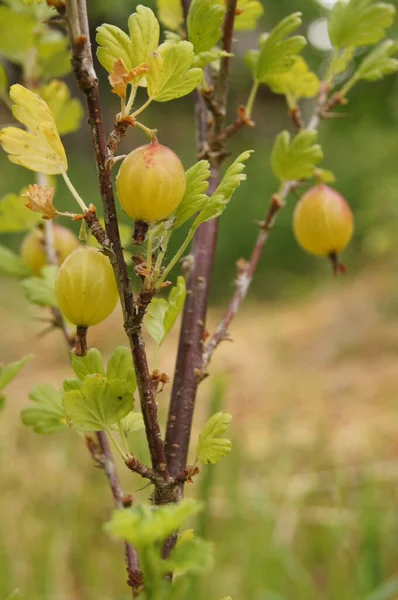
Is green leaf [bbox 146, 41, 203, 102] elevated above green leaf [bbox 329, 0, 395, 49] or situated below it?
above

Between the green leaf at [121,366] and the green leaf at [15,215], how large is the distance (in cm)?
27

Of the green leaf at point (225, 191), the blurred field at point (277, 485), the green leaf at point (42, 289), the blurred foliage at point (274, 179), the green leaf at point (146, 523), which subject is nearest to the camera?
the green leaf at point (146, 523)

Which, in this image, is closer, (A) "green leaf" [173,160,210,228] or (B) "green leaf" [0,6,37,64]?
(A) "green leaf" [173,160,210,228]

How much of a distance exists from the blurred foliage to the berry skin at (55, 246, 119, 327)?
5.16 feet

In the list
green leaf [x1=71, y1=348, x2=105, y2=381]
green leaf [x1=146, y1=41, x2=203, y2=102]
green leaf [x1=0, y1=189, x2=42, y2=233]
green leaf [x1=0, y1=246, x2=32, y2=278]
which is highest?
green leaf [x1=146, y1=41, x2=203, y2=102]

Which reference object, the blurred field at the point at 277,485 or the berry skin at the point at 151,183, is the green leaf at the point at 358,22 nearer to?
the berry skin at the point at 151,183

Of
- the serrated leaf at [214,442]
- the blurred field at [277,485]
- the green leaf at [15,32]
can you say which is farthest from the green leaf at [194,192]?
the blurred field at [277,485]

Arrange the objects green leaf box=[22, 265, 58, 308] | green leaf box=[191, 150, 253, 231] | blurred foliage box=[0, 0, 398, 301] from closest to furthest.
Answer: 1. green leaf box=[191, 150, 253, 231]
2. green leaf box=[22, 265, 58, 308]
3. blurred foliage box=[0, 0, 398, 301]

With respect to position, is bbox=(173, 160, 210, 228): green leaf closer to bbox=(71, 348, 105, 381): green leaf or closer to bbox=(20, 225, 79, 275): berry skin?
bbox=(71, 348, 105, 381): green leaf

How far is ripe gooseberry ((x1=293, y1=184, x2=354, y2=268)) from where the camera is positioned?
58 cm

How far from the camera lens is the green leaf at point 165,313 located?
396 mm

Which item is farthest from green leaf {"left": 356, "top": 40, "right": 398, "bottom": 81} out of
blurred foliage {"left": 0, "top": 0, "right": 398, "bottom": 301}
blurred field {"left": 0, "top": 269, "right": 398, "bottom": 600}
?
blurred foliage {"left": 0, "top": 0, "right": 398, "bottom": 301}

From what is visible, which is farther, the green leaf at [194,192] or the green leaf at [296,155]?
the green leaf at [296,155]

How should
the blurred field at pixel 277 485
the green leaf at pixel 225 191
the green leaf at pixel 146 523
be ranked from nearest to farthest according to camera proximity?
the green leaf at pixel 146 523, the green leaf at pixel 225 191, the blurred field at pixel 277 485
